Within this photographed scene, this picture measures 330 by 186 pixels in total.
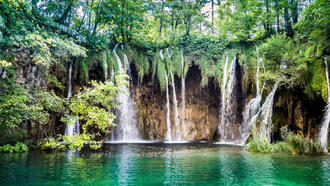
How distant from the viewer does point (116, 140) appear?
2000cm

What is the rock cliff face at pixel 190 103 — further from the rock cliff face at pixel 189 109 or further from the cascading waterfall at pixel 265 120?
the cascading waterfall at pixel 265 120

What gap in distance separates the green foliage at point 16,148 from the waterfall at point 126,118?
8.85 meters

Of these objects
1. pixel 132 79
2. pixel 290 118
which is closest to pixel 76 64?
pixel 132 79

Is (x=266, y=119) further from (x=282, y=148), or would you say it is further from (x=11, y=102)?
(x=11, y=102)

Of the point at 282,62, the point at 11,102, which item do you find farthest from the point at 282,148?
the point at 11,102

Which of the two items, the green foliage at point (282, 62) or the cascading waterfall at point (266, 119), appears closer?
the cascading waterfall at point (266, 119)

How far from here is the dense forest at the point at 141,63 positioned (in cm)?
875

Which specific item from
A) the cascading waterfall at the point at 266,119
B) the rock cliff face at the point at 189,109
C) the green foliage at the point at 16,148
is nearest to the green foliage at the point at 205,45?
the rock cliff face at the point at 189,109

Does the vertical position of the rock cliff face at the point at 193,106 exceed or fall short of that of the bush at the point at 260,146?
it exceeds it

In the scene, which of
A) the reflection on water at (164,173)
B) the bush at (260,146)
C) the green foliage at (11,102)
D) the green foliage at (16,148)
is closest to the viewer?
the reflection on water at (164,173)

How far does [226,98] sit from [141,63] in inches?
299

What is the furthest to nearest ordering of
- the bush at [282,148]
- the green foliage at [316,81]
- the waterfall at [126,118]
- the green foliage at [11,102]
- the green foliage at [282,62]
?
the waterfall at [126,118], the green foliage at [282,62], the green foliage at [316,81], the bush at [282,148], the green foliage at [11,102]

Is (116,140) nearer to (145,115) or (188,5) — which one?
(145,115)

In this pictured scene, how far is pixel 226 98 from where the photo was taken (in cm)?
2033
